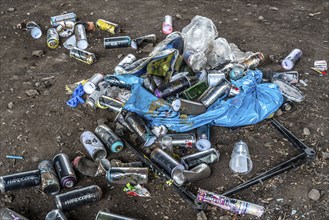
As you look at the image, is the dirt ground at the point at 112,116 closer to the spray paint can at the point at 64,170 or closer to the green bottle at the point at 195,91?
the spray paint can at the point at 64,170

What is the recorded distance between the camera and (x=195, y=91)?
11.1ft

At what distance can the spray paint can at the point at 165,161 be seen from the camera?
2.83 metres

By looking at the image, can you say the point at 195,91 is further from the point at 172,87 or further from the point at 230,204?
the point at 230,204

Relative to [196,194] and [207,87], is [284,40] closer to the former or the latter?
[207,87]

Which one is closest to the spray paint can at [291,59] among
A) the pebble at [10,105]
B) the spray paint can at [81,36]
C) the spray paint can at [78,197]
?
the spray paint can at [81,36]

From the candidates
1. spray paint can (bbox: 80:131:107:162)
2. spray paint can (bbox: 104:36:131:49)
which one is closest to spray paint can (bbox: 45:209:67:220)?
spray paint can (bbox: 80:131:107:162)

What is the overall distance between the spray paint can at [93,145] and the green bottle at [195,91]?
3.02ft

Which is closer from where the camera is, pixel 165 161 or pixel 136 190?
pixel 136 190

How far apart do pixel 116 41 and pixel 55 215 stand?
2.51 metres

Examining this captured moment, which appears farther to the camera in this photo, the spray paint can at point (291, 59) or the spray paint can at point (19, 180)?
the spray paint can at point (291, 59)

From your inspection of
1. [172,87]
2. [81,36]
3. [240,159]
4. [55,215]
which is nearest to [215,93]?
[172,87]

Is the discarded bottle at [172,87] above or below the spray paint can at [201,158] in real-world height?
above

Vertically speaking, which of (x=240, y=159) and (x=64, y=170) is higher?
(x=64, y=170)

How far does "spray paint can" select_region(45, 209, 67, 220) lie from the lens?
242 centimetres
